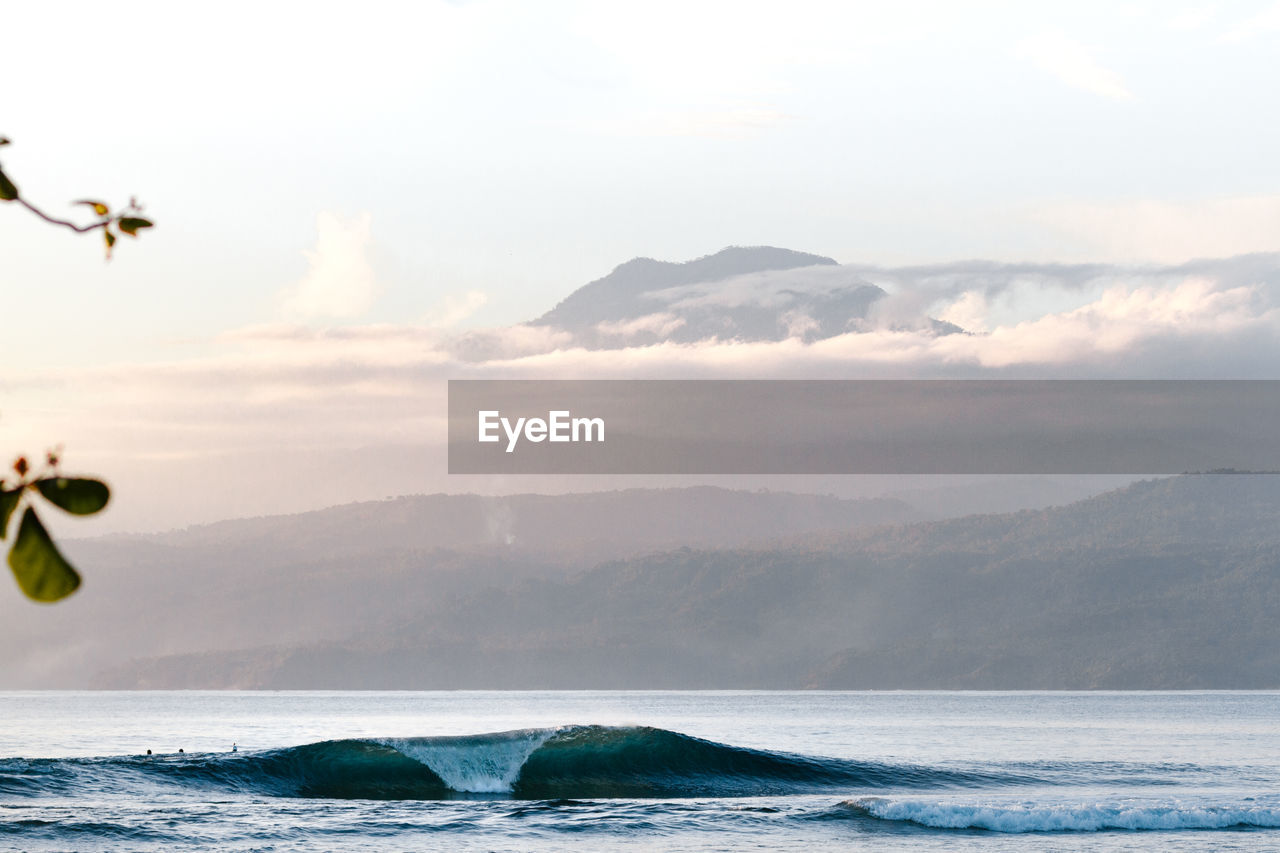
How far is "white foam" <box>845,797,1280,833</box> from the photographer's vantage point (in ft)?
116

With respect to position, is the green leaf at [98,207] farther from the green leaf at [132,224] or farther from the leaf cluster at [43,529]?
the leaf cluster at [43,529]

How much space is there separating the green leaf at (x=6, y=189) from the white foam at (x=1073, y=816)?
3548 cm

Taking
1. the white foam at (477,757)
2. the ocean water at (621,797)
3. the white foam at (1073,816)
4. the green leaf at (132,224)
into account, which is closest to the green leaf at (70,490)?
the green leaf at (132,224)

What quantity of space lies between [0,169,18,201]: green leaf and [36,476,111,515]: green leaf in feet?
2.10

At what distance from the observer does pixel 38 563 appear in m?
1.85

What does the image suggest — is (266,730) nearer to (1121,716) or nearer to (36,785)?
(36,785)

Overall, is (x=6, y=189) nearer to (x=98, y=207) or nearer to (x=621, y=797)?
(x=98, y=207)

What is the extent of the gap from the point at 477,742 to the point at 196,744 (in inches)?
1646

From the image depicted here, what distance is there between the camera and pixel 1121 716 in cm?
13512

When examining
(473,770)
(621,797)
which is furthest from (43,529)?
(473,770)

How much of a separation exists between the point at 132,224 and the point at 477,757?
143 ft

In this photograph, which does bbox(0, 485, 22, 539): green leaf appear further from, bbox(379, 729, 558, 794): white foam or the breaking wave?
bbox(379, 729, 558, 794): white foam

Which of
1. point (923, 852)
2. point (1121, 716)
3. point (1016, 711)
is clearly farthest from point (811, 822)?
point (1016, 711)

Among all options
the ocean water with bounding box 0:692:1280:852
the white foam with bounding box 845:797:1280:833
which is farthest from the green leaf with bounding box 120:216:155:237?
the white foam with bounding box 845:797:1280:833
